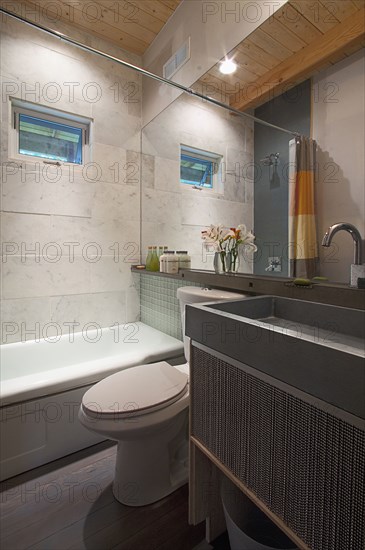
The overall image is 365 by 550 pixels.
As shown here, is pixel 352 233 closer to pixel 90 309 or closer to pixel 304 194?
pixel 304 194

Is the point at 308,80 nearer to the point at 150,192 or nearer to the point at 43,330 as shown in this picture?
the point at 150,192

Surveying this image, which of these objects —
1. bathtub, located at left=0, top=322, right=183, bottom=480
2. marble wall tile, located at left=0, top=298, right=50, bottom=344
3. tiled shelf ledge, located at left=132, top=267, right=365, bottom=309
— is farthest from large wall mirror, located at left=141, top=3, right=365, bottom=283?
marble wall tile, located at left=0, top=298, right=50, bottom=344

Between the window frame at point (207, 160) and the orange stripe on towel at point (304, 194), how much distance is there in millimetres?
576

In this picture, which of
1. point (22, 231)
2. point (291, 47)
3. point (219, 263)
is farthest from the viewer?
point (22, 231)

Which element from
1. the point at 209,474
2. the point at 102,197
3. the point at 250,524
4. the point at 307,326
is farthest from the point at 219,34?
the point at 250,524

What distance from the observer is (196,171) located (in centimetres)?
200

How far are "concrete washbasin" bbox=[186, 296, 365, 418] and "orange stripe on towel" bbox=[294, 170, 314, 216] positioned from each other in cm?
41

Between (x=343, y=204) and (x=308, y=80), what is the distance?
58 cm

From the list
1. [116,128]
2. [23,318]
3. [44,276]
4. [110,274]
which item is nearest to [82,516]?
[23,318]

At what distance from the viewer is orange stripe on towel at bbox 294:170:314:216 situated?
1202 millimetres

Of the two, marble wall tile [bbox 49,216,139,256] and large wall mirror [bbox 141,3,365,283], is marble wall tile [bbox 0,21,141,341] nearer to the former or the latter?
marble wall tile [bbox 49,216,139,256]

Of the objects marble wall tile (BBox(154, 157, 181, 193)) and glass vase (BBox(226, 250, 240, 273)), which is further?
marble wall tile (BBox(154, 157, 181, 193))

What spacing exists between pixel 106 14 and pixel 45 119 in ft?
3.02

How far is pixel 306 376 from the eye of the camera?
0.62 metres
